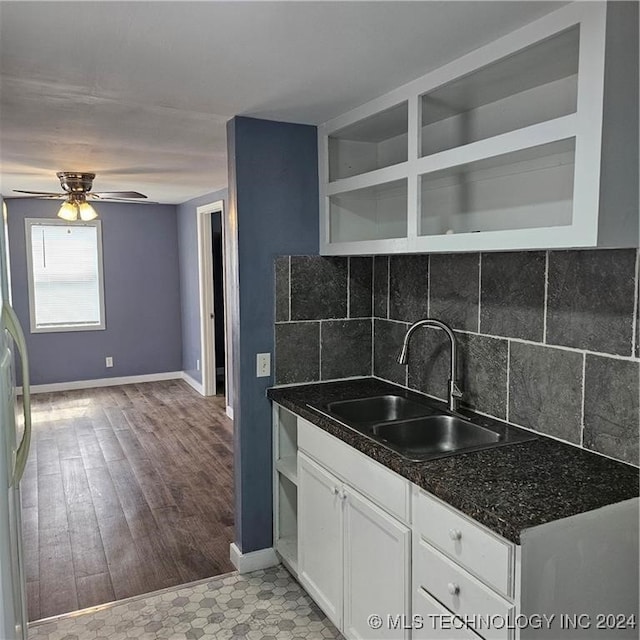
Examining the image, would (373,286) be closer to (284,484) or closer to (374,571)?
(284,484)

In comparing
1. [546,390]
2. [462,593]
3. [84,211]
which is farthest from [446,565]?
[84,211]

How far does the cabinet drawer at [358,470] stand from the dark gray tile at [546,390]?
590 millimetres

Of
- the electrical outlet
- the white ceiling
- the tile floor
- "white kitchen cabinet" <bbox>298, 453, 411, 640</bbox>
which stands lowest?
the tile floor

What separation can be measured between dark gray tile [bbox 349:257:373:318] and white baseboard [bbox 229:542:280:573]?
128 cm

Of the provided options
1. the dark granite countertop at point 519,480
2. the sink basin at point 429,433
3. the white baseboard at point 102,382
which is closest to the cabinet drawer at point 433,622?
the dark granite countertop at point 519,480

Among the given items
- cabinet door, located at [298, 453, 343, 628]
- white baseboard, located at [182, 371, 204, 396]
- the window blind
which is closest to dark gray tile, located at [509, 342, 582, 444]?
cabinet door, located at [298, 453, 343, 628]

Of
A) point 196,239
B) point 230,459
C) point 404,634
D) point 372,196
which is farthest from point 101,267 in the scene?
point 404,634

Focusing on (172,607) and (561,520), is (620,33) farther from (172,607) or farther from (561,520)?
(172,607)

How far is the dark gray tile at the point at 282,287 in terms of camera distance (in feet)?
9.07

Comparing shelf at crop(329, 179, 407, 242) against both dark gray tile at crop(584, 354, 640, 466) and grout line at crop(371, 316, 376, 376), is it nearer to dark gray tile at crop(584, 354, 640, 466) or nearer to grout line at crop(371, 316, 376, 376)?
grout line at crop(371, 316, 376, 376)

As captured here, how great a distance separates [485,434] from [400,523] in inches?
20.7

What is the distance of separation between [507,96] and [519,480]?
1.37 metres

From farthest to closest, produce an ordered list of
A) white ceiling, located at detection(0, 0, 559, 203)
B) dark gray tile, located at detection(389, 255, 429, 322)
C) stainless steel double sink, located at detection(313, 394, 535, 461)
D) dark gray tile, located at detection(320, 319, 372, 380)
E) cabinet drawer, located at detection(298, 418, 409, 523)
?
dark gray tile, located at detection(320, 319, 372, 380)
dark gray tile, located at detection(389, 255, 429, 322)
stainless steel double sink, located at detection(313, 394, 535, 461)
cabinet drawer, located at detection(298, 418, 409, 523)
white ceiling, located at detection(0, 0, 559, 203)

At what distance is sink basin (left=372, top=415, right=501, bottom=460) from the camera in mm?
2250
